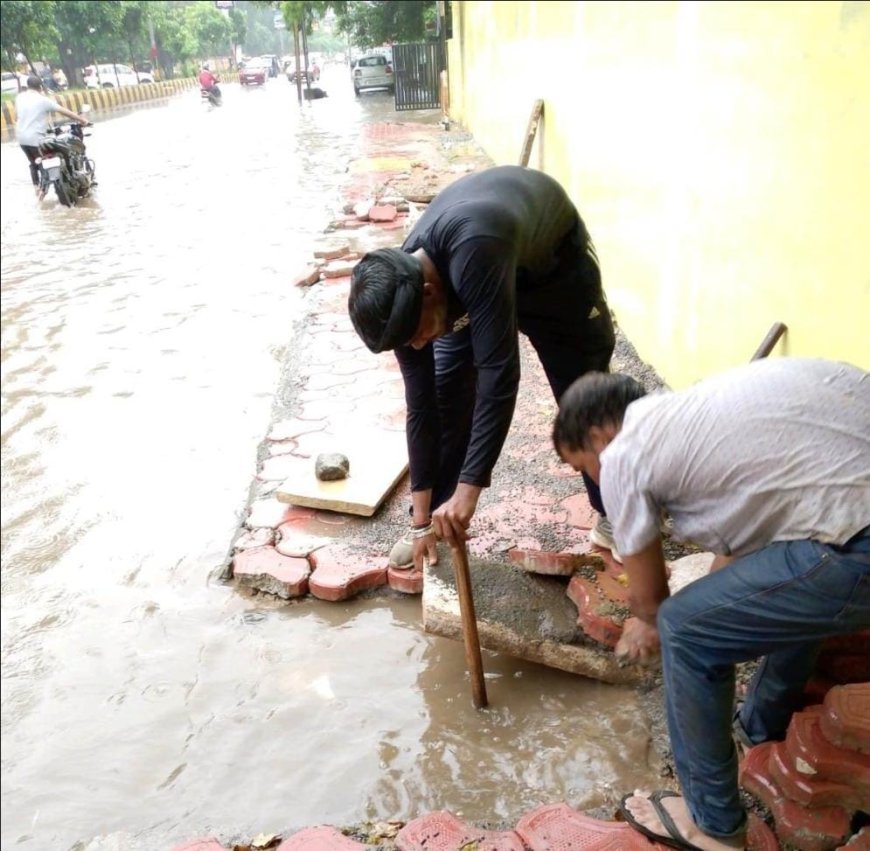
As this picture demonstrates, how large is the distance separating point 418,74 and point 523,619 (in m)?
19.1

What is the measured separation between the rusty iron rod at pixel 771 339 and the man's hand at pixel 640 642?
4.23 ft

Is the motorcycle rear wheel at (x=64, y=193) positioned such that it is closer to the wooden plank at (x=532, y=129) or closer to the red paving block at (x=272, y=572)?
the wooden plank at (x=532, y=129)

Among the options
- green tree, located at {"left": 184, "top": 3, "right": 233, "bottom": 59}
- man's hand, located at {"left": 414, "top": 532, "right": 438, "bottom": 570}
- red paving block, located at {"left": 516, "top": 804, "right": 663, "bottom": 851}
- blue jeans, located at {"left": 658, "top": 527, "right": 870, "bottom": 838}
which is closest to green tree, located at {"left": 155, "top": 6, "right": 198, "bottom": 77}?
green tree, located at {"left": 184, "top": 3, "right": 233, "bottom": 59}

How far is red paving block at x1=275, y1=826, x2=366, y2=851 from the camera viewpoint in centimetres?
189

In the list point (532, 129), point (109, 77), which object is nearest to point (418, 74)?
point (532, 129)

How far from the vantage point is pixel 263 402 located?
195 inches

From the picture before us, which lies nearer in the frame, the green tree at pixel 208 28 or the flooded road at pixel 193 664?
the flooded road at pixel 193 664

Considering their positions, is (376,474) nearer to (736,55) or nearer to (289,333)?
(736,55)

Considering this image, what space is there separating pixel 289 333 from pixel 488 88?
685 cm

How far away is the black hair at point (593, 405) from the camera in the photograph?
161 centimetres

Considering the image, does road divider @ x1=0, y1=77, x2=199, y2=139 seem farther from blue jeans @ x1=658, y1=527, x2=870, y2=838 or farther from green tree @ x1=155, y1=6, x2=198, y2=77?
blue jeans @ x1=658, y1=527, x2=870, y2=838

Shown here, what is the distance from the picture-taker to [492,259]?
6.38 ft

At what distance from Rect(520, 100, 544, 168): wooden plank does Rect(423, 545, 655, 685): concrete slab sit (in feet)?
18.2

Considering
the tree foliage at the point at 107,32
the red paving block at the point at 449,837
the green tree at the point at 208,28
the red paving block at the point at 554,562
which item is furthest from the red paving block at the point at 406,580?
the green tree at the point at 208,28
